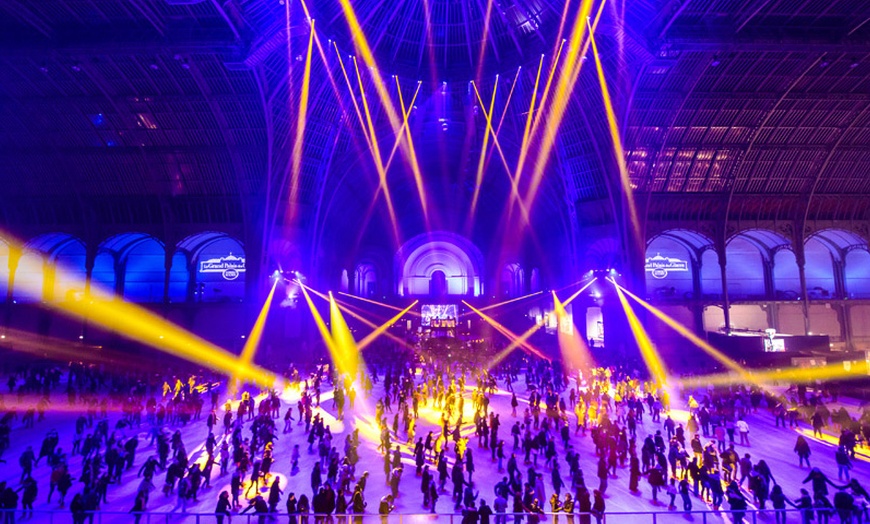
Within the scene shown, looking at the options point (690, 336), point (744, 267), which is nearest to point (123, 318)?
point (690, 336)

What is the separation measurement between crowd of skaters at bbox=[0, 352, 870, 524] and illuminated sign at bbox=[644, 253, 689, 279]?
55.1 feet

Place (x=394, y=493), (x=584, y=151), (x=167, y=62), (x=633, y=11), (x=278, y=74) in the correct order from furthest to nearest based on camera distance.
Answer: (x=584, y=151) → (x=278, y=74) → (x=167, y=62) → (x=633, y=11) → (x=394, y=493)

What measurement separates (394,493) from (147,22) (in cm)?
2705

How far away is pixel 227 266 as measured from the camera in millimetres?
37969

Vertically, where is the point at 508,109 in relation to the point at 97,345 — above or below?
above

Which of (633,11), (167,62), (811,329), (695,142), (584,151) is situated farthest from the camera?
(811,329)

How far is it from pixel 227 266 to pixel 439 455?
31.1 metres

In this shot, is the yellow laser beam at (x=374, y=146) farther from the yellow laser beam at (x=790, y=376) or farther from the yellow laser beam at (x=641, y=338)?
the yellow laser beam at (x=790, y=376)

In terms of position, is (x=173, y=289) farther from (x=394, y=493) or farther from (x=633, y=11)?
(x=633, y=11)

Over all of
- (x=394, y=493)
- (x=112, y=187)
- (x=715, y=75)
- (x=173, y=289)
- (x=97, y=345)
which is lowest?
(x=394, y=493)

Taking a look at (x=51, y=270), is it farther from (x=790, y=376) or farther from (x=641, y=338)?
(x=790, y=376)

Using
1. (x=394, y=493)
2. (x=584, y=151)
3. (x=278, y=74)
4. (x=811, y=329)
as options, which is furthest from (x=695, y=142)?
(x=394, y=493)

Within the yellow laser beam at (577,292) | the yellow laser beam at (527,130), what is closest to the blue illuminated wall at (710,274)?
the yellow laser beam at (577,292)

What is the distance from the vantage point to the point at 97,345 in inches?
1304
